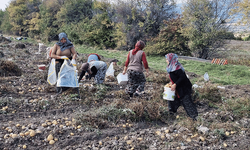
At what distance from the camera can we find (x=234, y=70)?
9344mm

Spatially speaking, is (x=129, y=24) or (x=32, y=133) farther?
(x=129, y=24)

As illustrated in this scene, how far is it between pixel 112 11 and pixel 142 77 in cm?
1805

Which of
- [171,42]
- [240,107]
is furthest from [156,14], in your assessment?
[240,107]

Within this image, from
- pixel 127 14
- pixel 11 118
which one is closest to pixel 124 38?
pixel 127 14

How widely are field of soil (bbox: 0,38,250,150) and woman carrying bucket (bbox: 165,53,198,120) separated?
23 cm

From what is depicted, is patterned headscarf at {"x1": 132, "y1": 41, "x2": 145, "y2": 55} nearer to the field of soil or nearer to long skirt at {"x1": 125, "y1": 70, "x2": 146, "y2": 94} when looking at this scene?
long skirt at {"x1": 125, "y1": 70, "x2": 146, "y2": 94}

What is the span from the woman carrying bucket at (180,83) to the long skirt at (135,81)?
1.01 m

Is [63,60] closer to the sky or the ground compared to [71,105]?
closer to the sky

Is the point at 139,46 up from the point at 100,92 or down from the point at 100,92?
up

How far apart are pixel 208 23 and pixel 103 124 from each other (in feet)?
37.6

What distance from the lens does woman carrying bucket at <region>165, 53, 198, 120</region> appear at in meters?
4.00

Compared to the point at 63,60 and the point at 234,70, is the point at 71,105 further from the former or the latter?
the point at 234,70

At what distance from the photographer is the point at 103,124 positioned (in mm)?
3719

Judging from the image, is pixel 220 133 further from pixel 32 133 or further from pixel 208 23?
pixel 208 23
